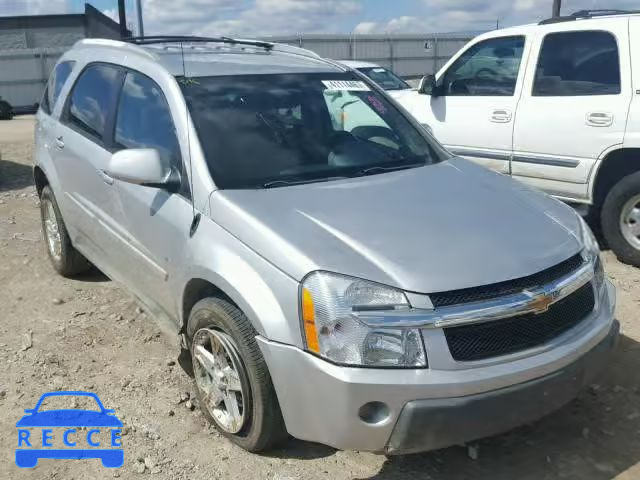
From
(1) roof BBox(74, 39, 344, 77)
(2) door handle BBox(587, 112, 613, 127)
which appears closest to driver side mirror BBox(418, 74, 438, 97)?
(2) door handle BBox(587, 112, 613, 127)

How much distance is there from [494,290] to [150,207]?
6.17 feet

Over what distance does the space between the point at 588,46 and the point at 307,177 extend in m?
3.71

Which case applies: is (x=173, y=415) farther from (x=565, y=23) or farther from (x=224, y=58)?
(x=565, y=23)

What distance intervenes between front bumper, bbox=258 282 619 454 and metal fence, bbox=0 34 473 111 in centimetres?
2585

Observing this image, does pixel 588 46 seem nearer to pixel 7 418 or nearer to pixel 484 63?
pixel 484 63

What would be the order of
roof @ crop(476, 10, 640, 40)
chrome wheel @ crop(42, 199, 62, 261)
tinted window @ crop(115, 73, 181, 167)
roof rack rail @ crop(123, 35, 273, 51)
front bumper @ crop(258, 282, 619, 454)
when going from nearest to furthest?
front bumper @ crop(258, 282, 619, 454), tinted window @ crop(115, 73, 181, 167), roof rack rail @ crop(123, 35, 273, 51), chrome wheel @ crop(42, 199, 62, 261), roof @ crop(476, 10, 640, 40)

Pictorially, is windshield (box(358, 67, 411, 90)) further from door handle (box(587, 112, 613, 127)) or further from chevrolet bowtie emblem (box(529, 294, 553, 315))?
chevrolet bowtie emblem (box(529, 294, 553, 315))

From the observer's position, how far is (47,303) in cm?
A: 493

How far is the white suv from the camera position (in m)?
5.50

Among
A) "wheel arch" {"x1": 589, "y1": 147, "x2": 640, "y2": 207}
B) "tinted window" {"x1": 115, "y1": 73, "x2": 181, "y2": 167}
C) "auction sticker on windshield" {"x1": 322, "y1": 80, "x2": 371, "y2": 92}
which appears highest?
"auction sticker on windshield" {"x1": 322, "y1": 80, "x2": 371, "y2": 92}

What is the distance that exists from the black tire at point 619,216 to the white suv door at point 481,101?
1.03 m

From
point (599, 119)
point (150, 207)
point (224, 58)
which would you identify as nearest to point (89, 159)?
point (150, 207)

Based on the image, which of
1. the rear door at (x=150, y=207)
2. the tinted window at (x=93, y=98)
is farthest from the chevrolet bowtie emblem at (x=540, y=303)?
the tinted window at (x=93, y=98)

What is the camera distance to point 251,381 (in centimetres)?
280
